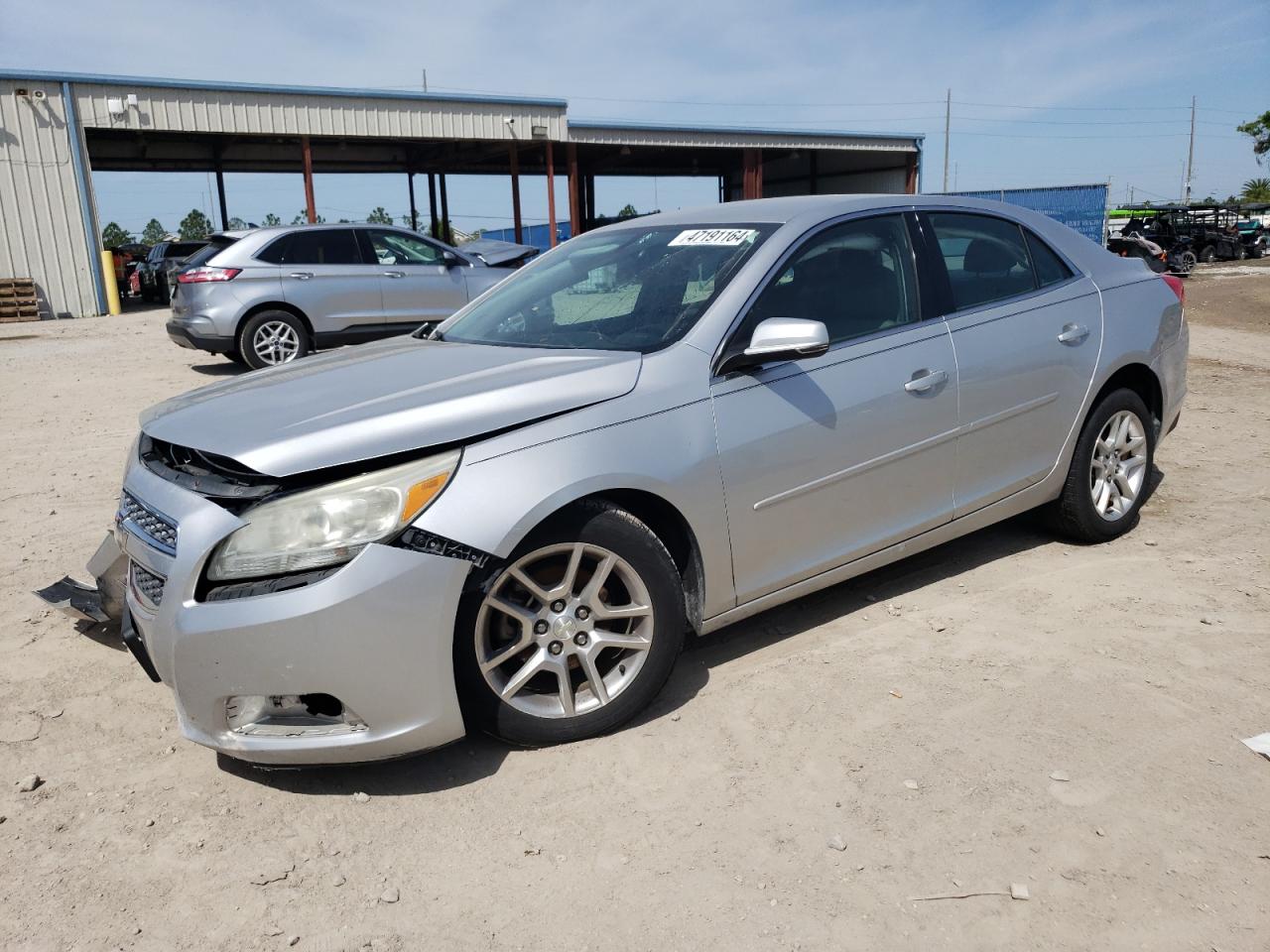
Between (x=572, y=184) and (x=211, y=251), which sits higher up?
(x=572, y=184)

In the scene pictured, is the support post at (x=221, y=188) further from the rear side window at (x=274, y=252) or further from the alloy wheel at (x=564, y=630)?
the alloy wheel at (x=564, y=630)

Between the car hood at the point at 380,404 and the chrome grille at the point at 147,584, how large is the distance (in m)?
0.39

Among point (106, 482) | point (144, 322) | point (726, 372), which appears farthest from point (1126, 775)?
point (144, 322)

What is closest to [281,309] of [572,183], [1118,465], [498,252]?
[498,252]

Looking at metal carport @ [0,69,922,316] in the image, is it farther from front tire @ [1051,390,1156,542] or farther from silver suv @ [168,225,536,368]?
front tire @ [1051,390,1156,542]

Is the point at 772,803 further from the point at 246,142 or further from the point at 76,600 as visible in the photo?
the point at 246,142

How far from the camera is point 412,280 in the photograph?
452 inches

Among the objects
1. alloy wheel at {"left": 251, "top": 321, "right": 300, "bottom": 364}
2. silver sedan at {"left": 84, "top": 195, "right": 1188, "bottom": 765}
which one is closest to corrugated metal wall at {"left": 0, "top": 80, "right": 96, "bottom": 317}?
alloy wheel at {"left": 251, "top": 321, "right": 300, "bottom": 364}

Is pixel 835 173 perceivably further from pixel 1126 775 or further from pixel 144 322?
pixel 1126 775

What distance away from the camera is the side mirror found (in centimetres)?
322

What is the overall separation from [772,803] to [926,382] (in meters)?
1.77

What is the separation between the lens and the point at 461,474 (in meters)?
2.82

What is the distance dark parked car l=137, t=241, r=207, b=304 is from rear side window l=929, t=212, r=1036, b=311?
70.4 feet

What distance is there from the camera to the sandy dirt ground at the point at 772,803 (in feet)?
7.80
